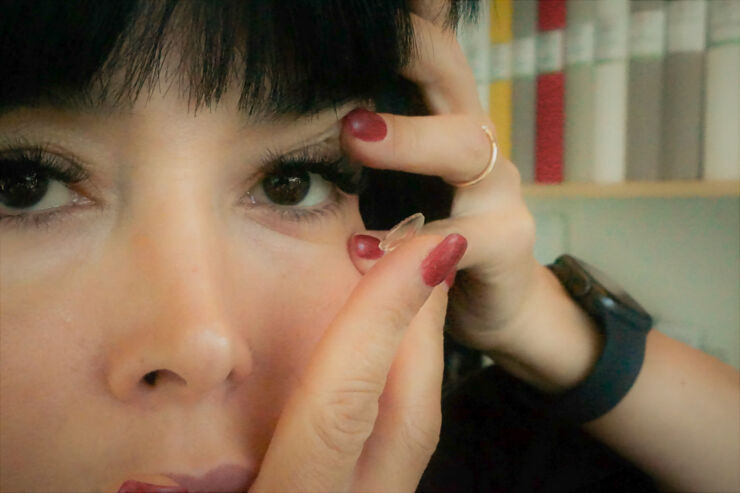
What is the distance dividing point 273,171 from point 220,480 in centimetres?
29

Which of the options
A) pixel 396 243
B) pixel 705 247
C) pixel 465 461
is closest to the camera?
pixel 396 243

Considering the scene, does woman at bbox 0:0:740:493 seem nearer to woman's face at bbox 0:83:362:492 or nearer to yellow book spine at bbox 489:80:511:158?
woman's face at bbox 0:83:362:492

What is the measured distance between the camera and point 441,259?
17.2 inches

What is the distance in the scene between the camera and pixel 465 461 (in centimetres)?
73

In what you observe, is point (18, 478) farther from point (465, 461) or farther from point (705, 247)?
point (705, 247)

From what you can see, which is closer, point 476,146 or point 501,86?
point 476,146

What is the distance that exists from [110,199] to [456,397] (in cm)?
62

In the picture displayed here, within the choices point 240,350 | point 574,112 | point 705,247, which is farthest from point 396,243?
point 705,247

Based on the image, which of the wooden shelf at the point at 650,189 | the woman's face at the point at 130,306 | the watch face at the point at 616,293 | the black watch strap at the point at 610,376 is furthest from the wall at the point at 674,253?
the woman's face at the point at 130,306

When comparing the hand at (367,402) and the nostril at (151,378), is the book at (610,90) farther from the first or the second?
the nostril at (151,378)

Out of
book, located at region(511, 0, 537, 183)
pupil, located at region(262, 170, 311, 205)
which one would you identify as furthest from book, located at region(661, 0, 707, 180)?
pupil, located at region(262, 170, 311, 205)

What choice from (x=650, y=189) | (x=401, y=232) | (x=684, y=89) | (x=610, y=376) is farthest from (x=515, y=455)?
(x=684, y=89)

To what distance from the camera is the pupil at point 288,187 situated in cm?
51

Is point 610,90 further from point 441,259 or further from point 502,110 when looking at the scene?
point 441,259
